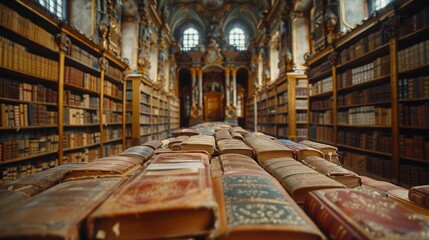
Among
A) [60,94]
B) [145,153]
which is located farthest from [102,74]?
[145,153]

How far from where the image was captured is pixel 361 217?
0.72m

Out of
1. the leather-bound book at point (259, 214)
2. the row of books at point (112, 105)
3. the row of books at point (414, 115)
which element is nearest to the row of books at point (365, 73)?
the row of books at point (414, 115)

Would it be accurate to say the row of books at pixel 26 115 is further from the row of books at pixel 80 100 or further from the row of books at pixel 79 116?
the row of books at pixel 80 100

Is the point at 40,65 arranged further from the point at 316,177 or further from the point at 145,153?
the point at 316,177

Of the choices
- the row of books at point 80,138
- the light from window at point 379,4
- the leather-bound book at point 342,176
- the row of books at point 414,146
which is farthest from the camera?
the light from window at point 379,4

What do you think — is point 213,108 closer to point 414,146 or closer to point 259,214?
point 414,146

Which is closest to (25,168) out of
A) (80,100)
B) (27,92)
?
(27,92)

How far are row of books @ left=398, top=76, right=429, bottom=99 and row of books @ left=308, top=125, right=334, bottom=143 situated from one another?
7.14 feet

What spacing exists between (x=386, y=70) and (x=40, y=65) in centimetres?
584

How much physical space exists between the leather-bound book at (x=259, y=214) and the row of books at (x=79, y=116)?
4319 mm

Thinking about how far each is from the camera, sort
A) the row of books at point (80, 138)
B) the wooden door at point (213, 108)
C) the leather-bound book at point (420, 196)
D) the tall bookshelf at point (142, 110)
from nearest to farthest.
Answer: the leather-bound book at point (420, 196)
the row of books at point (80, 138)
the tall bookshelf at point (142, 110)
the wooden door at point (213, 108)

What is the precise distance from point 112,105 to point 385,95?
21.4 feet

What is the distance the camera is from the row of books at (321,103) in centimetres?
551

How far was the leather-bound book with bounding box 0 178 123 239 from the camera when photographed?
61cm
